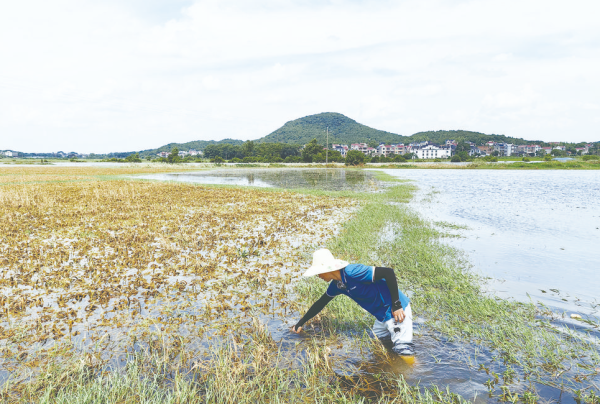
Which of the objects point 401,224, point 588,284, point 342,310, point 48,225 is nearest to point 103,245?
point 48,225

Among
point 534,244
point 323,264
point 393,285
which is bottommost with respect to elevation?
point 534,244

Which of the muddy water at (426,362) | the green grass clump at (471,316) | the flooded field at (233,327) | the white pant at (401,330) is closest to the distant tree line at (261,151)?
the flooded field at (233,327)

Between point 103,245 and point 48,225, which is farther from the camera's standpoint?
point 48,225

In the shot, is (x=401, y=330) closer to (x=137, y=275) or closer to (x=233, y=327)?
(x=233, y=327)

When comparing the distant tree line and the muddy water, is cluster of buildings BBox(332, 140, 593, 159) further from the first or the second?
the muddy water

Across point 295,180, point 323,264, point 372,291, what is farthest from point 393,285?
point 295,180

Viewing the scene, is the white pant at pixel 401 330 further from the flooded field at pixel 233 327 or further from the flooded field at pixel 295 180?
the flooded field at pixel 295 180

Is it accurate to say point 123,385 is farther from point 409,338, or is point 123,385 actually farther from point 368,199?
point 368,199

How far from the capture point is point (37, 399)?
3.86 metres

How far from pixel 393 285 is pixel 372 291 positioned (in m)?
0.48

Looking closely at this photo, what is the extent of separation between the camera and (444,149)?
6644 inches

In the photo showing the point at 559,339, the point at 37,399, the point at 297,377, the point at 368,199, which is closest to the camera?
the point at 37,399

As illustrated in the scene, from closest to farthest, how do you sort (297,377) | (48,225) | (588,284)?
(297,377), (588,284), (48,225)

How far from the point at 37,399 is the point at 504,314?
7323 mm
